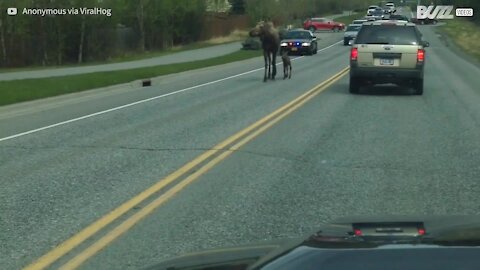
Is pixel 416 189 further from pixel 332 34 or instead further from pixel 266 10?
pixel 332 34

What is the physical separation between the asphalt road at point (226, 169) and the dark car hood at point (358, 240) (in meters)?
2.76

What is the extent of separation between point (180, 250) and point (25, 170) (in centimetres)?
511

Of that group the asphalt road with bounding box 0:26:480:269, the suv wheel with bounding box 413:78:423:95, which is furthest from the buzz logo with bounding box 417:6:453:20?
the asphalt road with bounding box 0:26:480:269

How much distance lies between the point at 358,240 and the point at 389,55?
66.6 ft

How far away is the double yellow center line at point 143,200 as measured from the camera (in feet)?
23.0

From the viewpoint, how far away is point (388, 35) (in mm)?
23219

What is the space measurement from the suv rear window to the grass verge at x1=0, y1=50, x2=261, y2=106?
28.4ft

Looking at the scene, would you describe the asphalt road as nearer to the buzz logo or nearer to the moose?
the moose

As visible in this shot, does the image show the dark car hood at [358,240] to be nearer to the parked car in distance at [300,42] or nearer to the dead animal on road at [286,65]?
the dead animal on road at [286,65]

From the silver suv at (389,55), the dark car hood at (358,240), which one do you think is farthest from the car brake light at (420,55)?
the dark car hood at (358,240)

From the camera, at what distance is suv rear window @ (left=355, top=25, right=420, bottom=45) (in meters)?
23.0

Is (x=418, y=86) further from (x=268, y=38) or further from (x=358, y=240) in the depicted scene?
(x=358, y=240)

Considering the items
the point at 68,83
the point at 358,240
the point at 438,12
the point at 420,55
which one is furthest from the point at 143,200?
the point at 438,12

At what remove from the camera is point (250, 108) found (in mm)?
19750
